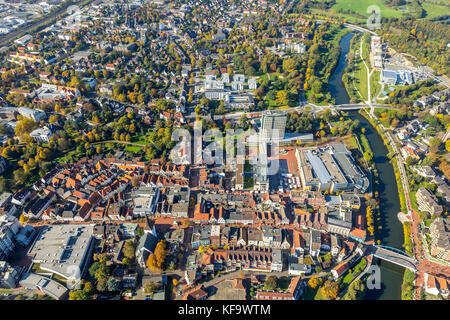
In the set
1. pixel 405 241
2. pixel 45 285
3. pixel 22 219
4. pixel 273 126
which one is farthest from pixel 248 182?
pixel 22 219

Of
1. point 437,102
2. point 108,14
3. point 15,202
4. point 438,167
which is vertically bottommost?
point 15,202

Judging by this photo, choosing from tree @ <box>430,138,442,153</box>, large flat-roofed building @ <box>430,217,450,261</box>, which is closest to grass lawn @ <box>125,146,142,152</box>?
large flat-roofed building @ <box>430,217,450,261</box>

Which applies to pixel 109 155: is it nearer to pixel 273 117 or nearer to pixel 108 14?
pixel 273 117

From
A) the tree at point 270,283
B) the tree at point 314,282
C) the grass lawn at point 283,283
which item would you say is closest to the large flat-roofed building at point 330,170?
the tree at point 314,282

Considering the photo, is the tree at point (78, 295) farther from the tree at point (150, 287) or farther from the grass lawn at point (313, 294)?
the grass lawn at point (313, 294)

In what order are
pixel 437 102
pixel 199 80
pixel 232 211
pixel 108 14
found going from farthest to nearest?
pixel 108 14 < pixel 199 80 < pixel 437 102 < pixel 232 211

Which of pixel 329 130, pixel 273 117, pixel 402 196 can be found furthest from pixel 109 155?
pixel 402 196

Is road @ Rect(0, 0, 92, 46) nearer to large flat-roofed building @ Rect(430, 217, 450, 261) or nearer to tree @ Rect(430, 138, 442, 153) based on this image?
tree @ Rect(430, 138, 442, 153)
